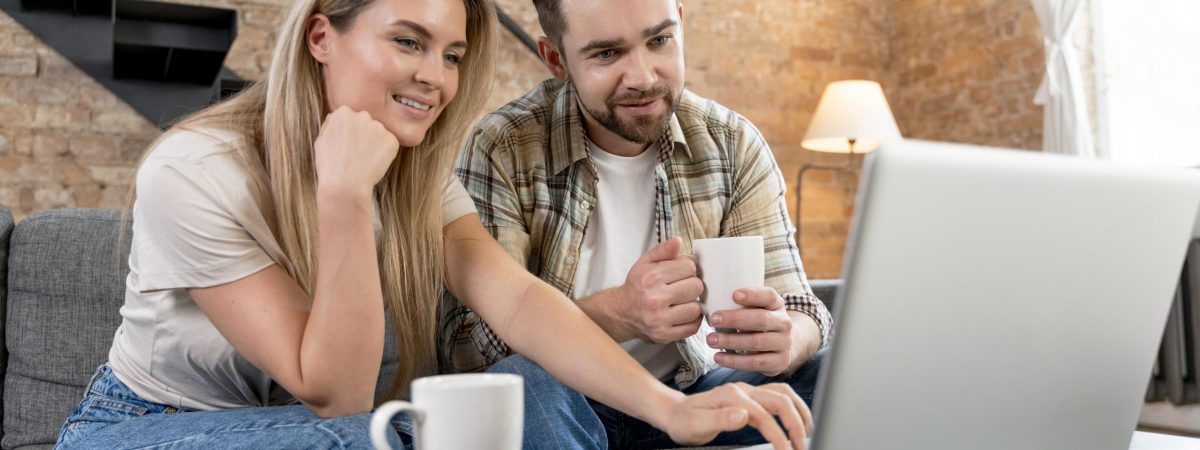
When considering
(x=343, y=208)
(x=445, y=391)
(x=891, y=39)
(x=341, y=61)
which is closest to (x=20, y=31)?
(x=341, y=61)

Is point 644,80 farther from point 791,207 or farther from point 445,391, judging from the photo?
point 791,207

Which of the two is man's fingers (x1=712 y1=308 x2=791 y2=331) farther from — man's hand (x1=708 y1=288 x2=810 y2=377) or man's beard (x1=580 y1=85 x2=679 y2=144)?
man's beard (x1=580 y1=85 x2=679 y2=144)

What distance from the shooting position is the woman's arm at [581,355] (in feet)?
2.98

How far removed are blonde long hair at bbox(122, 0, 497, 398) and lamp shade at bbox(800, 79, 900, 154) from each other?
3341 mm

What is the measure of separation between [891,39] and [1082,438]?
5.30 m

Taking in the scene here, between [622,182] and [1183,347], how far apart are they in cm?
104

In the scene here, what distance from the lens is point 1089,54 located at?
4.39 metres

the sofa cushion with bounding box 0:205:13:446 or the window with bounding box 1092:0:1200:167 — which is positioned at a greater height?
the window with bounding box 1092:0:1200:167

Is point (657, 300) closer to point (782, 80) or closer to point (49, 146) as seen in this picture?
point (49, 146)

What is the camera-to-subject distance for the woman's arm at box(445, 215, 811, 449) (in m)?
0.91

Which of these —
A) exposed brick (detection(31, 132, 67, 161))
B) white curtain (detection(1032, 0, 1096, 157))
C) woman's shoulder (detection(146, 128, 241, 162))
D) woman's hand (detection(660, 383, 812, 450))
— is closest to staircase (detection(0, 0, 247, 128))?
exposed brick (detection(31, 132, 67, 161))

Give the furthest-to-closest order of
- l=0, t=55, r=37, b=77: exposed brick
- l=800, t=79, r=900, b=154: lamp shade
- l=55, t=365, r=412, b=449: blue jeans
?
l=800, t=79, r=900, b=154: lamp shade
l=0, t=55, r=37, b=77: exposed brick
l=55, t=365, r=412, b=449: blue jeans

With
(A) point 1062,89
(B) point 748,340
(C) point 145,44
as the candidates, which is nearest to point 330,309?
(B) point 748,340

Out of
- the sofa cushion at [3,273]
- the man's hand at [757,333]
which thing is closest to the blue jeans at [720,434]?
the man's hand at [757,333]
